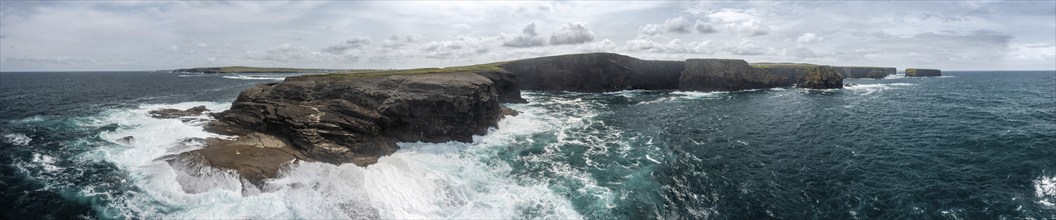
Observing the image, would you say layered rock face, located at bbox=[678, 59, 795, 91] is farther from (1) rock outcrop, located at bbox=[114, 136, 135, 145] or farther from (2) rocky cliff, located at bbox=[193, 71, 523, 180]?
(1) rock outcrop, located at bbox=[114, 136, 135, 145]

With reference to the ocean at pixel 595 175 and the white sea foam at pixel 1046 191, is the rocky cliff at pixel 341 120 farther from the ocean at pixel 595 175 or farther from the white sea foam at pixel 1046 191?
the white sea foam at pixel 1046 191

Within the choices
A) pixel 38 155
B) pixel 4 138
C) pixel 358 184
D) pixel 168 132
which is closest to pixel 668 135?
pixel 358 184

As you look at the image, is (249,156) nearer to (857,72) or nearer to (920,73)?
(857,72)

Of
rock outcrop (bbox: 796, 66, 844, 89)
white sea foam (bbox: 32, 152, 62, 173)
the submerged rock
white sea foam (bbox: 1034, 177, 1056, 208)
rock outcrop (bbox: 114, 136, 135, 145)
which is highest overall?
rock outcrop (bbox: 796, 66, 844, 89)

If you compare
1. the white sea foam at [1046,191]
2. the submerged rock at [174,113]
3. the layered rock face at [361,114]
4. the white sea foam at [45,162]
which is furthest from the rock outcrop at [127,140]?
the white sea foam at [1046,191]

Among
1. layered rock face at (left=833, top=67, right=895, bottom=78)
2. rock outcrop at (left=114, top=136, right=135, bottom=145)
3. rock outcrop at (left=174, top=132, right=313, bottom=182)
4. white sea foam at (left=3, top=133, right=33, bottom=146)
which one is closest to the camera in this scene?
rock outcrop at (left=174, top=132, right=313, bottom=182)

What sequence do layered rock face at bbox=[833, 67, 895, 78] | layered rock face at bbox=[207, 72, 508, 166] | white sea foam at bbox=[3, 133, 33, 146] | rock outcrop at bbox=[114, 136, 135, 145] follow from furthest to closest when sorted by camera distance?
layered rock face at bbox=[833, 67, 895, 78] → white sea foam at bbox=[3, 133, 33, 146] → rock outcrop at bbox=[114, 136, 135, 145] → layered rock face at bbox=[207, 72, 508, 166]

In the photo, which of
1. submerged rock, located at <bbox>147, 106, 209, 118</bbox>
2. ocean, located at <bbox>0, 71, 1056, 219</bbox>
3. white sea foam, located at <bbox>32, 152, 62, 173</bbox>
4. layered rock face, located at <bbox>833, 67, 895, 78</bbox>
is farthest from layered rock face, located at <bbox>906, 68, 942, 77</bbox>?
white sea foam, located at <bbox>32, 152, 62, 173</bbox>
